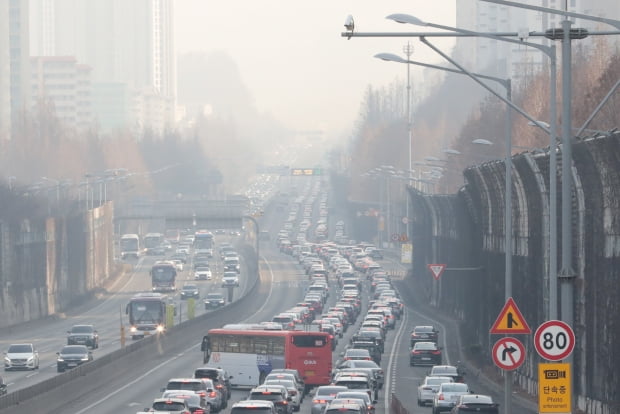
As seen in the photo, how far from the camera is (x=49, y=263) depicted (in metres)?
119

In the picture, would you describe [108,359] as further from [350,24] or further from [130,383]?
[350,24]

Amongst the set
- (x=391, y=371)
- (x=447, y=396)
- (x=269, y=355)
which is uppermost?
(x=447, y=396)

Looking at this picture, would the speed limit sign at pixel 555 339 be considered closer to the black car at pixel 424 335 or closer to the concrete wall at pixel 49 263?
the black car at pixel 424 335

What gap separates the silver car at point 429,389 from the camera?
175 feet

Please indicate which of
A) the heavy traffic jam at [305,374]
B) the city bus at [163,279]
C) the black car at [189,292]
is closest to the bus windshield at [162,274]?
the city bus at [163,279]

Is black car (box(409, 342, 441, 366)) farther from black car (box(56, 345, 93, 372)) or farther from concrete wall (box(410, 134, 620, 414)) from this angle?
black car (box(56, 345, 93, 372))

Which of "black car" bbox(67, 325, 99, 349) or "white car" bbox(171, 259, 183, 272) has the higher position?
"black car" bbox(67, 325, 99, 349)

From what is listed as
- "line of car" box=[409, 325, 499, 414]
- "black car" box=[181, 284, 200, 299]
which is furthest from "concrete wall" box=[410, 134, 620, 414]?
"black car" box=[181, 284, 200, 299]

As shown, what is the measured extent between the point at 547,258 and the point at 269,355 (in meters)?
12.4

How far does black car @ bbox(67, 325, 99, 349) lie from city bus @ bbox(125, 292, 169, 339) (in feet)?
30.3

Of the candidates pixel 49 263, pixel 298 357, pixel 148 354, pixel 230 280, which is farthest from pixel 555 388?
pixel 230 280

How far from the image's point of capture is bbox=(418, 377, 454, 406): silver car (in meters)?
53.4

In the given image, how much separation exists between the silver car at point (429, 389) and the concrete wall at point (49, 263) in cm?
5192

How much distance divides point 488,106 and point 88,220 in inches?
1522
